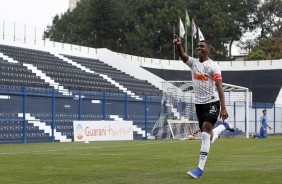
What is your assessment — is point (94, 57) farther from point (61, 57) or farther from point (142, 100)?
point (142, 100)

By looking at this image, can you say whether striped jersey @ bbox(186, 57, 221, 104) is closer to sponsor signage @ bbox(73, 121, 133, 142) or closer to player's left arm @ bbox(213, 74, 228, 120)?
player's left arm @ bbox(213, 74, 228, 120)

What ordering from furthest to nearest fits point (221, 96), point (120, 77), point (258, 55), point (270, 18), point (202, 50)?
point (270, 18) → point (258, 55) → point (120, 77) → point (202, 50) → point (221, 96)

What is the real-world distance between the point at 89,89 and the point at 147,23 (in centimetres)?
4451

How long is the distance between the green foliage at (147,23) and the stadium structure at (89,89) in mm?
17683

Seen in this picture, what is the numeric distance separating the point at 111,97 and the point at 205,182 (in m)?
29.3

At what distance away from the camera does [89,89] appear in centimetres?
4175

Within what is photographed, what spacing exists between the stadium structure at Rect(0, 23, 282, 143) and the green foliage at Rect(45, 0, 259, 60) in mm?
17683

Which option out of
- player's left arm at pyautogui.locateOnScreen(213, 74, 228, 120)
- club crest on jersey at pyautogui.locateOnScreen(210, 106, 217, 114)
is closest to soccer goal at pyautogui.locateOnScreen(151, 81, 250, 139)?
club crest on jersey at pyautogui.locateOnScreen(210, 106, 217, 114)

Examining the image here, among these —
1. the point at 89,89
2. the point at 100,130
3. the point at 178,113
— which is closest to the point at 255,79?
the point at 178,113

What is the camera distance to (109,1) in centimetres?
8794

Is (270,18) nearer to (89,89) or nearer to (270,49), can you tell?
(270,49)

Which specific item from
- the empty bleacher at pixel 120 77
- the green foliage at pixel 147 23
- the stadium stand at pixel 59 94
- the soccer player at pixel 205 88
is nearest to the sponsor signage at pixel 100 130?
the stadium stand at pixel 59 94

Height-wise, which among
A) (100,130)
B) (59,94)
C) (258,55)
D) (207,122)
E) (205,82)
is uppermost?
(258,55)

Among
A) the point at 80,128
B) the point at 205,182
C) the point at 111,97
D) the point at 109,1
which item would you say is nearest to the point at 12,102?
the point at 80,128
